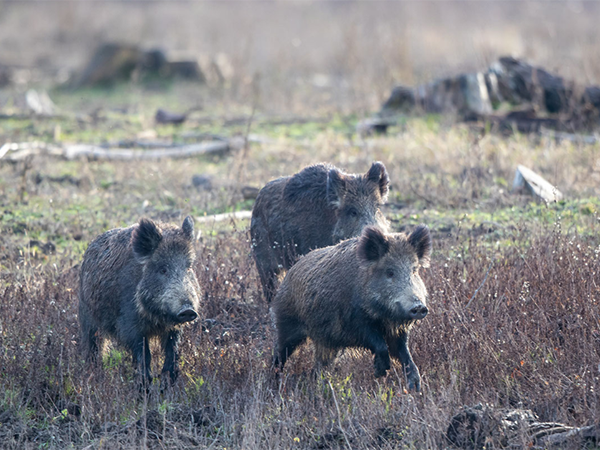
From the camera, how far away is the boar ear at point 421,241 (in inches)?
213

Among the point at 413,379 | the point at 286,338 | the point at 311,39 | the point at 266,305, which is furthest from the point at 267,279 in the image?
the point at 311,39

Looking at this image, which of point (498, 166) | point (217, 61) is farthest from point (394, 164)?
point (217, 61)

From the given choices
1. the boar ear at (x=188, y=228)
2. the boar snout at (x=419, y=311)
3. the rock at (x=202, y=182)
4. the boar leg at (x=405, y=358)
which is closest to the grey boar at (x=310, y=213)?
the boar ear at (x=188, y=228)

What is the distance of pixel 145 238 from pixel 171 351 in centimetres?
87

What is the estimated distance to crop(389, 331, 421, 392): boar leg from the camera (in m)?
5.28

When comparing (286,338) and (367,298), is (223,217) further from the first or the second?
(367,298)

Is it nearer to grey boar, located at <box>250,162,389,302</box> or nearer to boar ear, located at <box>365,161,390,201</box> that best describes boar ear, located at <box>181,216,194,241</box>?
grey boar, located at <box>250,162,389,302</box>

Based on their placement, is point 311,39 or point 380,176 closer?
point 380,176

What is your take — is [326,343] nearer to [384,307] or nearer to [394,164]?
Answer: [384,307]

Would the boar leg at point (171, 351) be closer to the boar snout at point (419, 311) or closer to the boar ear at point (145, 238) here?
the boar ear at point (145, 238)

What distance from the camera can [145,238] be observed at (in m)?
5.59

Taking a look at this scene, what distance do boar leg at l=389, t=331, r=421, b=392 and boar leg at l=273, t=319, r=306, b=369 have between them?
75cm

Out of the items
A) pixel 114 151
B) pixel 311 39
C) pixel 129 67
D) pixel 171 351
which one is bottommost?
pixel 311 39

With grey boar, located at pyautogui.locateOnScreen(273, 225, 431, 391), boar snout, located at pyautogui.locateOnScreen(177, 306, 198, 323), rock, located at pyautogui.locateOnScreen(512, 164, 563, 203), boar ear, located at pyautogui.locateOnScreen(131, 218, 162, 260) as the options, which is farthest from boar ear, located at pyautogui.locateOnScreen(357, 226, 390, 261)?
rock, located at pyautogui.locateOnScreen(512, 164, 563, 203)
